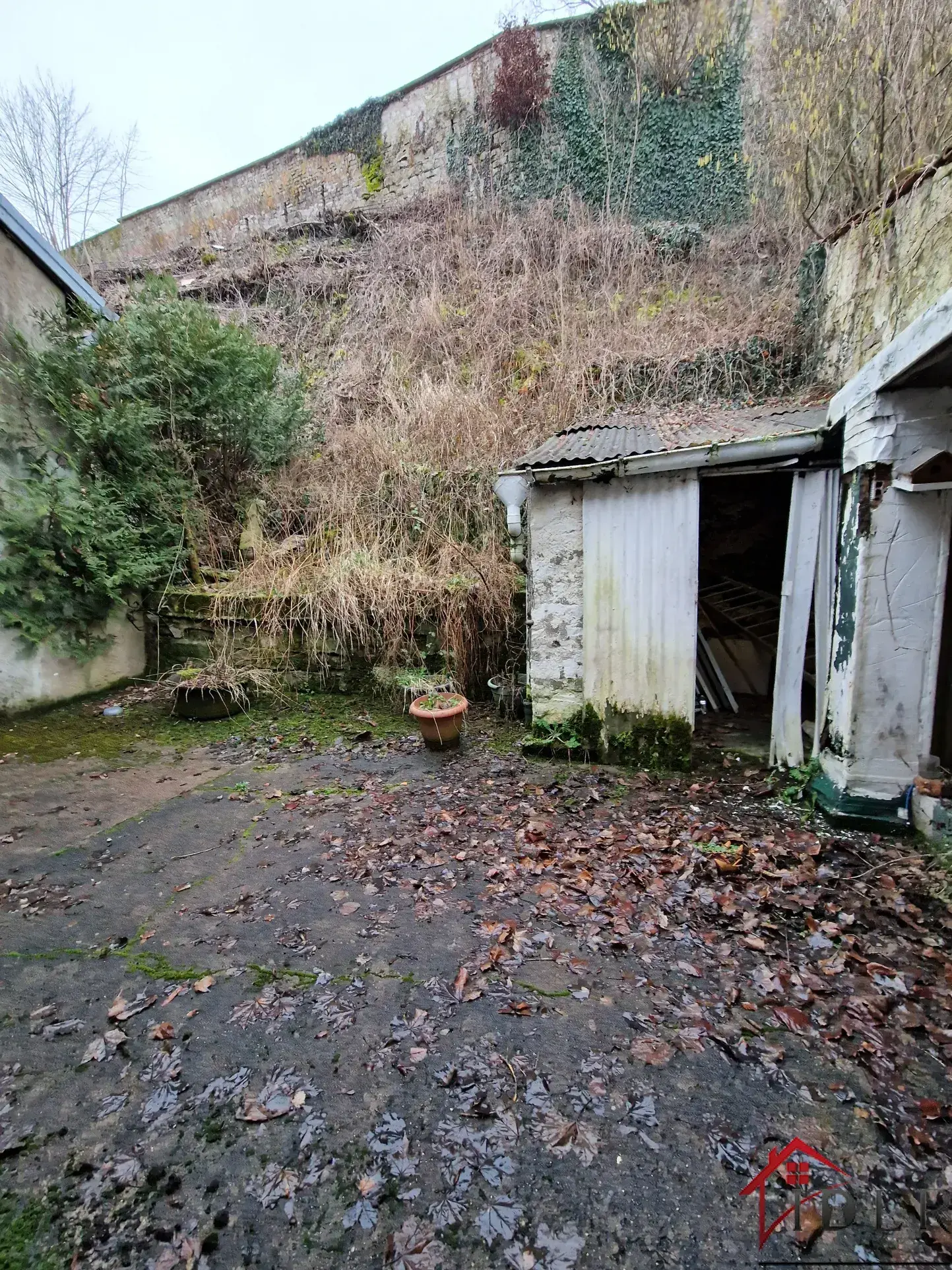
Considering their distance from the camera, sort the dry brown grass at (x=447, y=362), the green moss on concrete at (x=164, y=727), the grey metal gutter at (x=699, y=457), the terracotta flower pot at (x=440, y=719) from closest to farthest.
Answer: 1. the grey metal gutter at (x=699, y=457)
2. the terracotta flower pot at (x=440, y=719)
3. the green moss on concrete at (x=164, y=727)
4. the dry brown grass at (x=447, y=362)

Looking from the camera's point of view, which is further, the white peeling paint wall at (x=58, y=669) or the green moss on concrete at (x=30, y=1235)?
the white peeling paint wall at (x=58, y=669)

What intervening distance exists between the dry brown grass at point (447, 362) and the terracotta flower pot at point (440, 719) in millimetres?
911

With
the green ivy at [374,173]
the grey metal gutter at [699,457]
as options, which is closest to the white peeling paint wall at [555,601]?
the grey metal gutter at [699,457]

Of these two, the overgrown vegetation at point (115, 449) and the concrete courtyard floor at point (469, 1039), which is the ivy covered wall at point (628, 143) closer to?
→ the overgrown vegetation at point (115, 449)

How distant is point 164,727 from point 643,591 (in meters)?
5.13

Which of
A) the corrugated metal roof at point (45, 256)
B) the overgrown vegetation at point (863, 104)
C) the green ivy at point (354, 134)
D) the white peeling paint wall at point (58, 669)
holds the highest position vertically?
the green ivy at point (354, 134)

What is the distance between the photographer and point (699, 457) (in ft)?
13.1

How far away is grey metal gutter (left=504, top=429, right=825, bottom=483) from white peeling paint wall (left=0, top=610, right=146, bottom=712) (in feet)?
18.3

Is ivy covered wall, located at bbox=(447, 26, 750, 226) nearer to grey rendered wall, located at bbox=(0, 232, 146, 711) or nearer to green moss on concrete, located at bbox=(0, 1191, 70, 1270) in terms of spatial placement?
grey rendered wall, located at bbox=(0, 232, 146, 711)

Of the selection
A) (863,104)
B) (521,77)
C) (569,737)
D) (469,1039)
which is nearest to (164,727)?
(569,737)

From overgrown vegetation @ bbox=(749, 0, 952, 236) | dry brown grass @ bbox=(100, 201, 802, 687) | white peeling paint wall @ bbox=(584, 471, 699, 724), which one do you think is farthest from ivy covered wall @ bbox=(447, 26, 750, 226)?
white peeling paint wall @ bbox=(584, 471, 699, 724)

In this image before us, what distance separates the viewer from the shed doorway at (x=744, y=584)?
625cm

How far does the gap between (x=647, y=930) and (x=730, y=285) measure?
10.3 m

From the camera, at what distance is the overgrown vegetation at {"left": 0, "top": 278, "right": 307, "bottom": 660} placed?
18.2 ft
